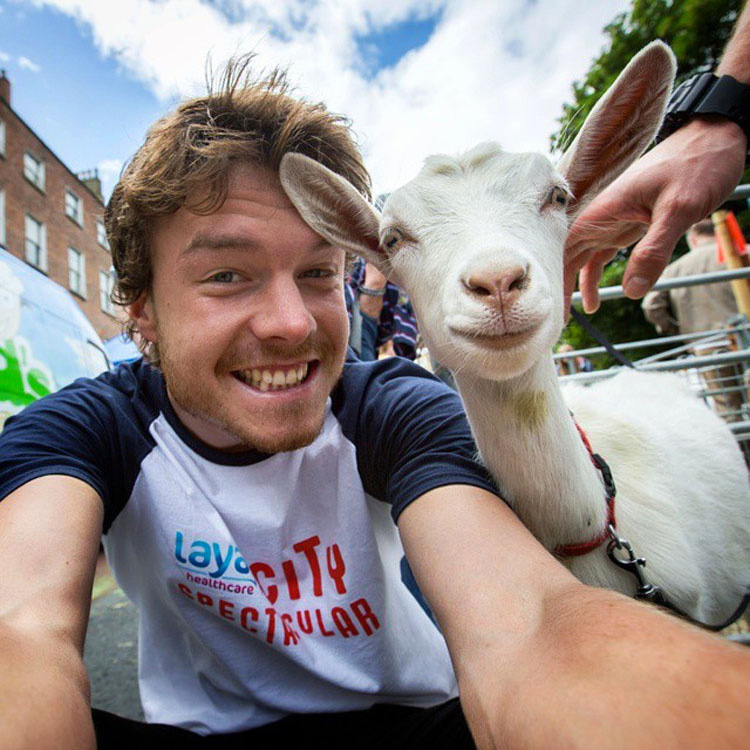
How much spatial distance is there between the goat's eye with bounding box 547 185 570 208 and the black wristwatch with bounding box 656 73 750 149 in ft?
1.52

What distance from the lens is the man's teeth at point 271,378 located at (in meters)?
1.54

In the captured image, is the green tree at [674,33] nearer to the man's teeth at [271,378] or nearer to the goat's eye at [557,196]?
the goat's eye at [557,196]

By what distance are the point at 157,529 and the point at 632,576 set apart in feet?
4.71

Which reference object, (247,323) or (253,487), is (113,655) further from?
(247,323)

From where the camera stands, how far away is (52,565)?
110cm

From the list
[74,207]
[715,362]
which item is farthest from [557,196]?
[74,207]

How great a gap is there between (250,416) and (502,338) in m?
0.75

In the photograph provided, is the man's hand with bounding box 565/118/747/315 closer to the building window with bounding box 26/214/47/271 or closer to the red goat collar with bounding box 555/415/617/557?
the red goat collar with bounding box 555/415/617/557

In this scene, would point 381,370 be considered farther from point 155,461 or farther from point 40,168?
point 40,168

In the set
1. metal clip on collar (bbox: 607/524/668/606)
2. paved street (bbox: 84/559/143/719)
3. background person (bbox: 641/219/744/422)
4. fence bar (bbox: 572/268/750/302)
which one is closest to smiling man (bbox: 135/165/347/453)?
metal clip on collar (bbox: 607/524/668/606)

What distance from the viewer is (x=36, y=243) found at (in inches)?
791

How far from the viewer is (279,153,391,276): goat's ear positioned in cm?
163

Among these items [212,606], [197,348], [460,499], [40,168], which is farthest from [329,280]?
[40,168]

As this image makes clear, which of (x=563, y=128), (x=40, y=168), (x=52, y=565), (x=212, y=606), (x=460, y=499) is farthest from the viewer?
(x=40, y=168)
